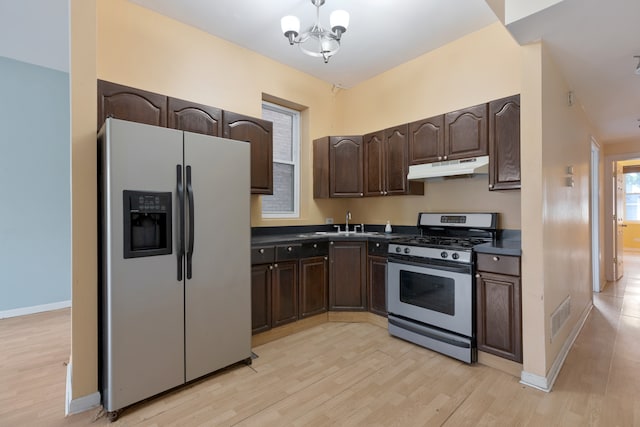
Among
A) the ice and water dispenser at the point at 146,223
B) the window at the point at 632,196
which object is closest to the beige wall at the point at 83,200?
the ice and water dispenser at the point at 146,223

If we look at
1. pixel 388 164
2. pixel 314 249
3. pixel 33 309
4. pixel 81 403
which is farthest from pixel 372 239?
pixel 33 309

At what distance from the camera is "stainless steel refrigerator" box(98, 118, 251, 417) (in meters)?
1.84

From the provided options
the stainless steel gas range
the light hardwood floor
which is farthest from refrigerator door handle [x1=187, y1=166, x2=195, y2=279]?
the stainless steel gas range

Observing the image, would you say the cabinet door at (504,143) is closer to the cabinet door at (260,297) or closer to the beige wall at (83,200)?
the cabinet door at (260,297)

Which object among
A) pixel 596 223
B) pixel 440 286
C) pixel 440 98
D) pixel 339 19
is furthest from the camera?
pixel 596 223

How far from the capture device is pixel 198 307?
2.17 meters

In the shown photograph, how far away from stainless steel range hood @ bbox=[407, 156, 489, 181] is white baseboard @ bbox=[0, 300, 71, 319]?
465cm

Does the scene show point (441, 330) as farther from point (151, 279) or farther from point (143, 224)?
point (143, 224)

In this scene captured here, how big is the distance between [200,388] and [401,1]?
11.4 ft

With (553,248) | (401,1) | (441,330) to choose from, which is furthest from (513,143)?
(441,330)

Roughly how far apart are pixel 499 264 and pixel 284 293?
1.93 metres

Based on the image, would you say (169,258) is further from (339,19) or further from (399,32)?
(399,32)

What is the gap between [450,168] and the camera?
2875mm

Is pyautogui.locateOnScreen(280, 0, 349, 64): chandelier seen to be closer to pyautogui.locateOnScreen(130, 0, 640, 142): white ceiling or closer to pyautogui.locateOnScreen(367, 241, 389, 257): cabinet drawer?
pyautogui.locateOnScreen(130, 0, 640, 142): white ceiling
